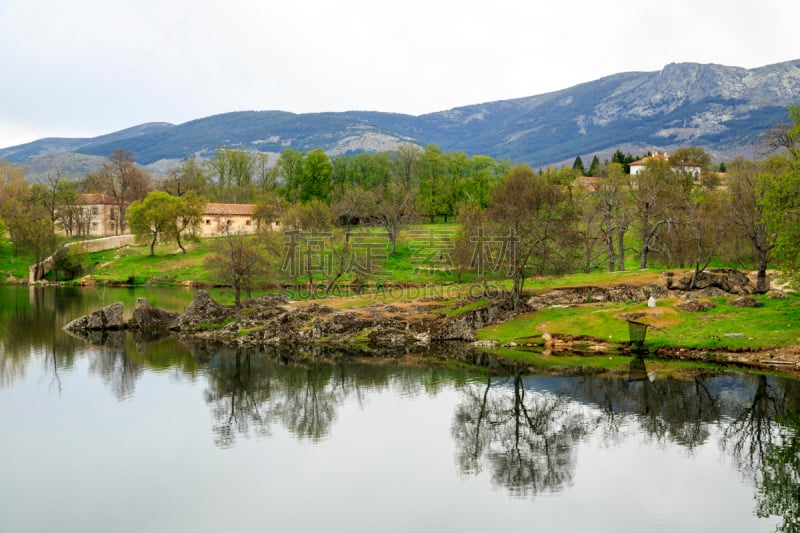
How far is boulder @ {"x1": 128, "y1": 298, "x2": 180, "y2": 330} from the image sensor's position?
56125 mm

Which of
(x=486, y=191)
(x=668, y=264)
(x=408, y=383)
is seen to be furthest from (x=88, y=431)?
(x=486, y=191)

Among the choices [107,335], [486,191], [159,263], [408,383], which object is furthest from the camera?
[486,191]

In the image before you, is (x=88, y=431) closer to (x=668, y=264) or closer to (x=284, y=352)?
(x=284, y=352)

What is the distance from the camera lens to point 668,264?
64062mm

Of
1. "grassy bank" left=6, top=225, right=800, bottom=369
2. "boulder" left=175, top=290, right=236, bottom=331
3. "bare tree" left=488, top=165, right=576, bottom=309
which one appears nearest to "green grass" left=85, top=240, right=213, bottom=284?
"boulder" left=175, top=290, right=236, bottom=331

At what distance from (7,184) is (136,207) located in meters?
44.8

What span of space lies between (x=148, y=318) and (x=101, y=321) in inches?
144

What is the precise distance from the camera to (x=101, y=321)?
55062 millimetres

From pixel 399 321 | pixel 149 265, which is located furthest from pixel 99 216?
pixel 399 321

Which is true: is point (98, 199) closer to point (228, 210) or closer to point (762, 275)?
point (228, 210)

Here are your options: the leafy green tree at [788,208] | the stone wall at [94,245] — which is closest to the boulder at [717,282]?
the leafy green tree at [788,208]

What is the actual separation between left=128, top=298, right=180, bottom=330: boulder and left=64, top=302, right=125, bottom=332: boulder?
44.2 inches

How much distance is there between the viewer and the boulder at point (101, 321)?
5457cm

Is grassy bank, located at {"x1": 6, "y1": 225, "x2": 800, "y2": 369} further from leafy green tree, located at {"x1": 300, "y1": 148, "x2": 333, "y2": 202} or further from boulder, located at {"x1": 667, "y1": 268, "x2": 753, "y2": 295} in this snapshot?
leafy green tree, located at {"x1": 300, "y1": 148, "x2": 333, "y2": 202}
